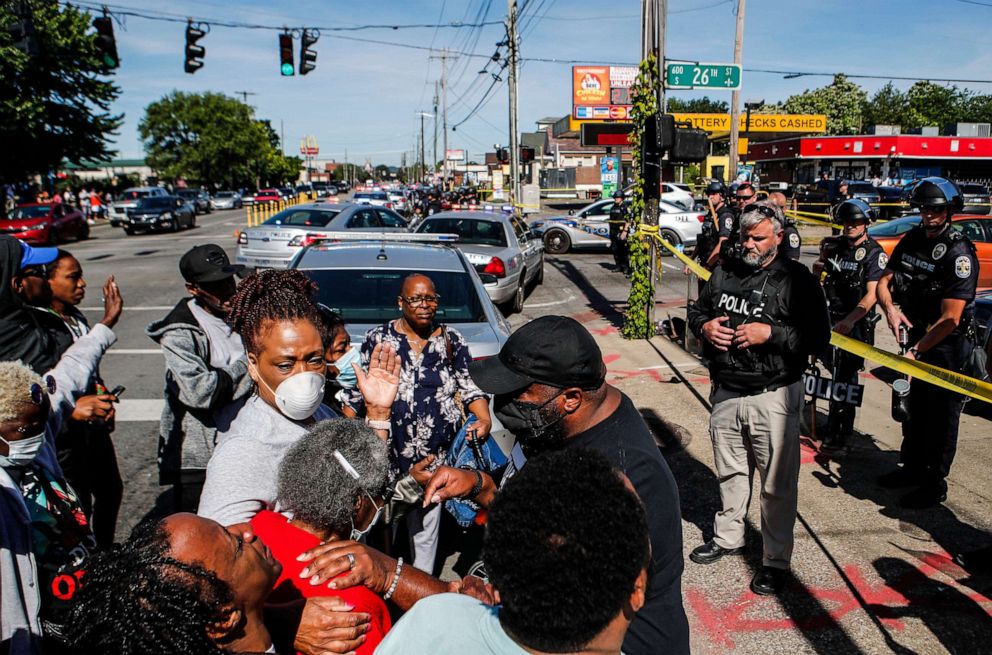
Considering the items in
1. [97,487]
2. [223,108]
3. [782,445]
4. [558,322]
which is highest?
[223,108]

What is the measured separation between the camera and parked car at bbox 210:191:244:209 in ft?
178

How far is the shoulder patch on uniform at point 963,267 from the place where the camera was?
447 cm

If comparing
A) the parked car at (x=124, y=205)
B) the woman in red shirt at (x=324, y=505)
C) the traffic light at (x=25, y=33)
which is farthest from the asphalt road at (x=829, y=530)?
the parked car at (x=124, y=205)

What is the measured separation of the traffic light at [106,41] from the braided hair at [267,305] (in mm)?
17708

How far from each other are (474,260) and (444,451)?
25.2ft

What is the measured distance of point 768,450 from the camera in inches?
148

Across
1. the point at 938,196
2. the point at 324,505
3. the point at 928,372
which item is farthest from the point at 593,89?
the point at 324,505

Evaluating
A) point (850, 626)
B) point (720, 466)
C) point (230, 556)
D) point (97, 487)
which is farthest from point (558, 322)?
point (97, 487)

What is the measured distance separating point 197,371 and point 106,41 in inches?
704

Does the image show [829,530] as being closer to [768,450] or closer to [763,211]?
[768,450]

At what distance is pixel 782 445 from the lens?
3.72 meters

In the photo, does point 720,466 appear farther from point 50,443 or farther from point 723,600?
point 50,443

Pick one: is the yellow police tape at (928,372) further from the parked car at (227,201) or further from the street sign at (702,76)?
the parked car at (227,201)

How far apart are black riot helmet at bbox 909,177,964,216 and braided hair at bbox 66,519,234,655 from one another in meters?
4.66
